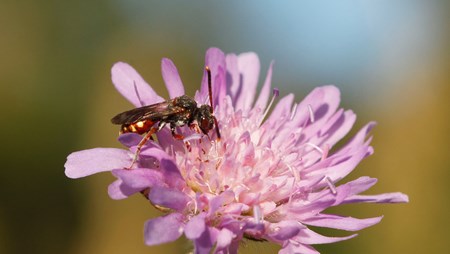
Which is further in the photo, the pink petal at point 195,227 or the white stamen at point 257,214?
the white stamen at point 257,214

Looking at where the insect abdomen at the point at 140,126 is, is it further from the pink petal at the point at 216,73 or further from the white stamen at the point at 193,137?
the pink petal at the point at 216,73

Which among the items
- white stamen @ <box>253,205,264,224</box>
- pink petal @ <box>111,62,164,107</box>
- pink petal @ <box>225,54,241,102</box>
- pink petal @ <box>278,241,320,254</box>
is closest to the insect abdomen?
pink petal @ <box>111,62,164,107</box>

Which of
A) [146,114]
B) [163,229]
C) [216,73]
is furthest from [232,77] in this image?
[163,229]

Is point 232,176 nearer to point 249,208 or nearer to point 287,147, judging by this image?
point 249,208

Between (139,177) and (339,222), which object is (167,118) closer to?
(139,177)

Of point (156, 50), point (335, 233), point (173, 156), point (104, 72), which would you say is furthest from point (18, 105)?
point (173, 156)

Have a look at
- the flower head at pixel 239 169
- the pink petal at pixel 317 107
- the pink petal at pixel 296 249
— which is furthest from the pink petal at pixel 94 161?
the pink petal at pixel 317 107

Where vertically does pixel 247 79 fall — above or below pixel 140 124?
above
